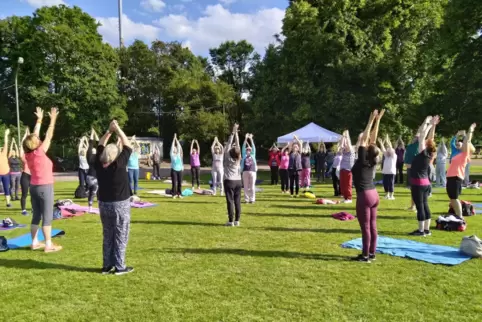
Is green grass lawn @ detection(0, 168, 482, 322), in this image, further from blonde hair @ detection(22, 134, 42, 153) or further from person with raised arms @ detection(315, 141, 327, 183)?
person with raised arms @ detection(315, 141, 327, 183)

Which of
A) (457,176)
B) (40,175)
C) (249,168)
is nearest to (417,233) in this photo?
(457,176)

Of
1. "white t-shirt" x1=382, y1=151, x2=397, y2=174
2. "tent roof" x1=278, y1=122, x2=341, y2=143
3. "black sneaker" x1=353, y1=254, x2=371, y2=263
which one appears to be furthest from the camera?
"tent roof" x1=278, y1=122, x2=341, y2=143

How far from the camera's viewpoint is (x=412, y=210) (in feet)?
36.9

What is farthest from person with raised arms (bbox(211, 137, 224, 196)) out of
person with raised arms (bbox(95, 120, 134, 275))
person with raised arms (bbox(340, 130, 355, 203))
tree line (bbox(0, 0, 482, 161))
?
tree line (bbox(0, 0, 482, 161))

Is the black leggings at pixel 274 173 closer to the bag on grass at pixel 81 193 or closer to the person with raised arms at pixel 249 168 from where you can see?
the person with raised arms at pixel 249 168

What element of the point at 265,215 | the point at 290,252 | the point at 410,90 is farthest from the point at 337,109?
Answer: the point at 290,252

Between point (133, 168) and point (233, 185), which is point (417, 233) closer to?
point (233, 185)

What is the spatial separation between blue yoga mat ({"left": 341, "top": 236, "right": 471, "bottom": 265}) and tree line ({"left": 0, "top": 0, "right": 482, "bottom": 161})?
54.7 ft

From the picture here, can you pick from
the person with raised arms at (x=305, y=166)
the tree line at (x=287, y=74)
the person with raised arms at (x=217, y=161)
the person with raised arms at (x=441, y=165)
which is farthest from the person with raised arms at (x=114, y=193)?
the tree line at (x=287, y=74)

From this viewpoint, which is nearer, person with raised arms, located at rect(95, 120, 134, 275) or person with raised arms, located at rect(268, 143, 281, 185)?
person with raised arms, located at rect(95, 120, 134, 275)

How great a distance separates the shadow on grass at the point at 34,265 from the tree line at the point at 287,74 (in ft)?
69.2

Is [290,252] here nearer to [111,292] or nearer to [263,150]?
[111,292]

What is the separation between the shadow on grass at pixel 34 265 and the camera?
625cm

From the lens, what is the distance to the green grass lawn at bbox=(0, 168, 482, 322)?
4.64 m
